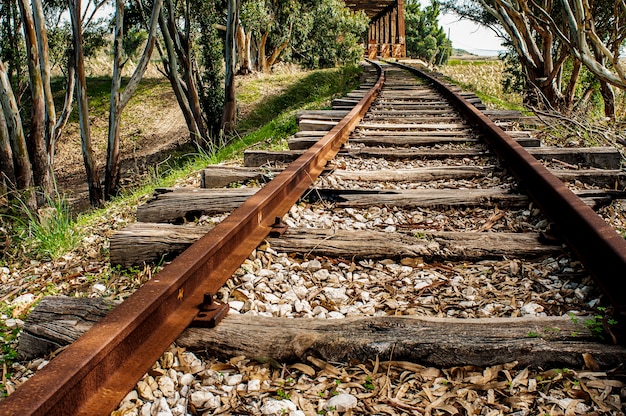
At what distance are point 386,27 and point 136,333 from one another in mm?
37767

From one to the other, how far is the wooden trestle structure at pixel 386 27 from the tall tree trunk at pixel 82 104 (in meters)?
24.5

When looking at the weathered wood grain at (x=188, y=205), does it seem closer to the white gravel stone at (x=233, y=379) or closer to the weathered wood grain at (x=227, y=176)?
the weathered wood grain at (x=227, y=176)

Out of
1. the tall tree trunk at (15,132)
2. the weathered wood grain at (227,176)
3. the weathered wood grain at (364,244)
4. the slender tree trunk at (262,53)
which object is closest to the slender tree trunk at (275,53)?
the slender tree trunk at (262,53)

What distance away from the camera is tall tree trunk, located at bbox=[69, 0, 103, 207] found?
941 centimetres

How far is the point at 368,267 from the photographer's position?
238 centimetres

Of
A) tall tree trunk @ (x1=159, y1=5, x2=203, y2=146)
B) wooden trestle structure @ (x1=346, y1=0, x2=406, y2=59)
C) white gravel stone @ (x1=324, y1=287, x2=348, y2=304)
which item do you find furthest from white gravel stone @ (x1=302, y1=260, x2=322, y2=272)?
wooden trestle structure @ (x1=346, y1=0, x2=406, y2=59)

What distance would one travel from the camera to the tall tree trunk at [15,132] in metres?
7.98

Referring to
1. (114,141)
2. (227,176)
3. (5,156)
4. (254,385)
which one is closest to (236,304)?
(254,385)

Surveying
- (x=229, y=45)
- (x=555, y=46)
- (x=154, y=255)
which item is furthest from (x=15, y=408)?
(x=555, y=46)

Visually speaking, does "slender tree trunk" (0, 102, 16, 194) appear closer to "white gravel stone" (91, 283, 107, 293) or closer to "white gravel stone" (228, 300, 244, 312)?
"white gravel stone" (91, 283, 107, 293)

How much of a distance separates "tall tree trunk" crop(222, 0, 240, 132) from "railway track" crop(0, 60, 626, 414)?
7613mm

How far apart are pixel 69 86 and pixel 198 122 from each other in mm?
3106

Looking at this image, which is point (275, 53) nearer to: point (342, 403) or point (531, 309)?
point (531, 309)

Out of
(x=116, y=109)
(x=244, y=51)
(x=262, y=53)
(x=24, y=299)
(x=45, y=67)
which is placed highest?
(x=262, y=53)
